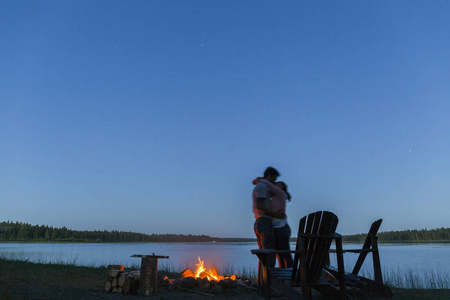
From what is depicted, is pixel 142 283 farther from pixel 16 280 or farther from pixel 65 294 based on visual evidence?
pixel 16 280

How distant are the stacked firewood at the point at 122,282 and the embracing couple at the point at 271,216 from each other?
2.31 metres

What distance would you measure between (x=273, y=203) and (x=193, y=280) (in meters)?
2.37

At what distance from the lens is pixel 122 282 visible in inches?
211

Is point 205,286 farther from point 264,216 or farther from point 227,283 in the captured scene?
point 264,216

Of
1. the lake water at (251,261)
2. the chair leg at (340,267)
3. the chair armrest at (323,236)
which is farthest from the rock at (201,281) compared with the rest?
the lake water at (251,261)

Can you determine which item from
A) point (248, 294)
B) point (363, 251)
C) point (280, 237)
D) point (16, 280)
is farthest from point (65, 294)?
point (363, 251)

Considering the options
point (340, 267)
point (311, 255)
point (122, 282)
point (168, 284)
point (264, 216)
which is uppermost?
point (264, 216)

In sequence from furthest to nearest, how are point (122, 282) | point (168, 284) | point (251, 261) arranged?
point (251, 261), point (168, 284), point (122, 282)

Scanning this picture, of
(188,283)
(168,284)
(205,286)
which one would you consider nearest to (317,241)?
(205,286)

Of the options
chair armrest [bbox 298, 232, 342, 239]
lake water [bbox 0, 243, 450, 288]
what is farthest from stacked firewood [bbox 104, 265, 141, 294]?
lake water [bbox 0, 243, 450, 288]

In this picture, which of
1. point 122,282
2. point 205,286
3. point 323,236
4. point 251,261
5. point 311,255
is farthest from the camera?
point 251,261

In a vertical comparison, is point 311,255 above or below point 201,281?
above

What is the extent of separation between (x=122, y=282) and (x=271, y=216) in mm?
2836

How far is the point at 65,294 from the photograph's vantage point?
4766 mm
